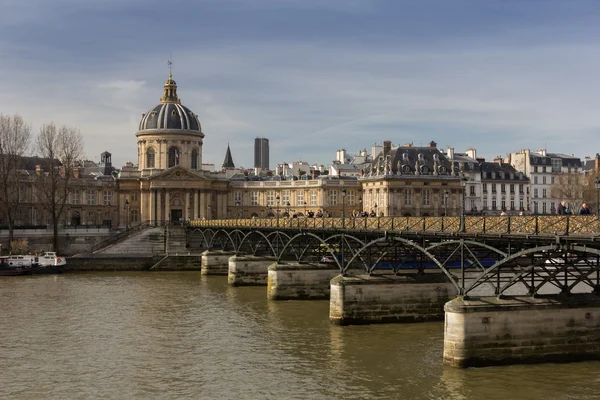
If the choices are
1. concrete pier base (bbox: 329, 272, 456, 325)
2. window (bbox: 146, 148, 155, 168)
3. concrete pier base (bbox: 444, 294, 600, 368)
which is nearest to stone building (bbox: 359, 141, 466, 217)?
window (bbox: 146, 148, 155, 168)

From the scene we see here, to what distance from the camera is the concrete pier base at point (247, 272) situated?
58.3 meters

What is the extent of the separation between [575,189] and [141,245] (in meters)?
60.9

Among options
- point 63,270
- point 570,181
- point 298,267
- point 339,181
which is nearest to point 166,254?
point 63,270

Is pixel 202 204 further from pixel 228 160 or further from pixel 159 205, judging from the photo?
pixel 228 160

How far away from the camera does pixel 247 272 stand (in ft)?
192

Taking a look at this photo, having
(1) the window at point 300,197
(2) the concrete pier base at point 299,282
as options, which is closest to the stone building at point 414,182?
(1) the window at point 300,197

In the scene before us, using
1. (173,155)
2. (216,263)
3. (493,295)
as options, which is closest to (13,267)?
(216,263)

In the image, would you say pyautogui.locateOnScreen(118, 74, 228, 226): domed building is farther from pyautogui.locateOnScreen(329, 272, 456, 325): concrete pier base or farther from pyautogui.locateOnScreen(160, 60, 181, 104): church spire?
pyautogui.locateOnScreen(329, 272, 456, 325): concrete pier base

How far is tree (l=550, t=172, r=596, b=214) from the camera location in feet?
330

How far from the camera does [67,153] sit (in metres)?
79.9

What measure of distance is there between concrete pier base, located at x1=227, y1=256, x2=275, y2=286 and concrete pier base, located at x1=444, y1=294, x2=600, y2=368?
32.1 meters

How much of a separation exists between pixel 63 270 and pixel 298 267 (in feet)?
103

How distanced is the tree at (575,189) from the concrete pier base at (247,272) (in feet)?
176

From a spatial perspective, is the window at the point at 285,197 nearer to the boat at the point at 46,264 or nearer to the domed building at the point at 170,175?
the domed building at the point at 170,175
